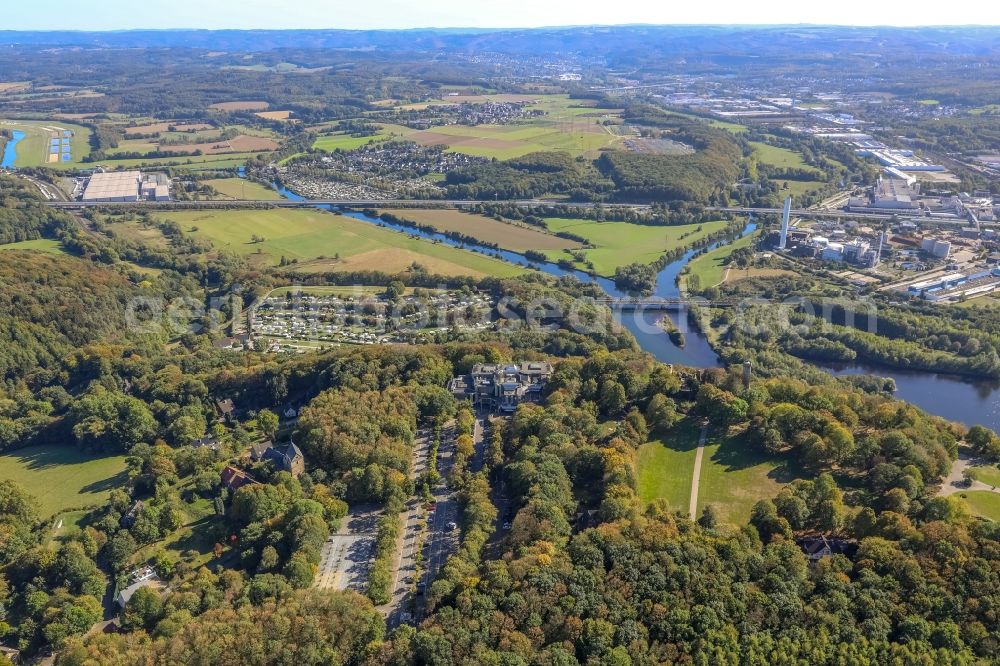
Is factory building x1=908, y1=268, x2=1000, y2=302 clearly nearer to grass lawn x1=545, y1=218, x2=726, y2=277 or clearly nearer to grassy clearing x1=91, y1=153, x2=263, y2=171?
grass lawn x1=545, y1=218, x2=726, y2=277

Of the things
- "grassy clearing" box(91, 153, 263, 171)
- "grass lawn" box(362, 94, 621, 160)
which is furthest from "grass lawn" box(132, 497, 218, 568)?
"grassy clearing" box(91, 153, 263, 171)

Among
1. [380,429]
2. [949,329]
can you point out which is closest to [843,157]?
[949,329]

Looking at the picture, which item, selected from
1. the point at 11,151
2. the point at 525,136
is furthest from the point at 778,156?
the point at 11,151

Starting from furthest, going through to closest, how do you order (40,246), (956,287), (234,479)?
(40,246) < (956,287) < (234,479)

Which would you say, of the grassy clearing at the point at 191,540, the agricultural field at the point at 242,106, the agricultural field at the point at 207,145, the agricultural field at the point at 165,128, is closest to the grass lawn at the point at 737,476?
the grassy clearing at the point at 191,540

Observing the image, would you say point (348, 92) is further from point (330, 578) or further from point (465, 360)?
point (330, 578)

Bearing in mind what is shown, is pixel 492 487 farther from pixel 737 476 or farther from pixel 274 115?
pixel 274 115
